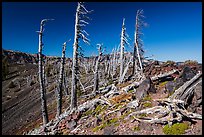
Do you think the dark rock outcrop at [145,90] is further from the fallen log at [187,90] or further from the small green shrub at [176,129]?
the small green shrub at [176,129]

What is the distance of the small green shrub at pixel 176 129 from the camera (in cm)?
1045

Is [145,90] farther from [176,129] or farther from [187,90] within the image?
[176,129]

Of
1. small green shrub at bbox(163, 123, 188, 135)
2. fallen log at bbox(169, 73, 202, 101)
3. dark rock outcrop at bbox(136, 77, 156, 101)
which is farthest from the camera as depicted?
dark rock outcrop at bbox(136, 77, 156, 101)

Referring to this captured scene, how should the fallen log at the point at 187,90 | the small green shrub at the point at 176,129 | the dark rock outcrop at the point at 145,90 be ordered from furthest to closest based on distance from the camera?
the dark rock outcrop at the point at 145,90 → the fallen log at the point at 187,90 → the small green shrub at the point at 176,129

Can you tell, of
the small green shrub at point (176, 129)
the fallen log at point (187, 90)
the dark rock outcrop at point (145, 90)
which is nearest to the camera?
the small green shrub at point (176, 129)

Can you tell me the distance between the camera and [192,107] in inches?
458

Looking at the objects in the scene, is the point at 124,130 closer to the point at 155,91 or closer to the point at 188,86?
the point at 188,86

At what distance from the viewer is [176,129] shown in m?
10.6

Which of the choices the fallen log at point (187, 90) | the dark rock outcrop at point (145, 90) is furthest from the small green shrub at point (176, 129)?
the dark rock outcrop at point (145, 90)

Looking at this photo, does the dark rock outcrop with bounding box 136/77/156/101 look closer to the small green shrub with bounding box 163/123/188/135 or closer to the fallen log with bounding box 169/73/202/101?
the fallen log with bounding box 169/73/202/101

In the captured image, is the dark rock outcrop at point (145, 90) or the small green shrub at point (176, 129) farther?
the dark rock outcrop at point (145, 90)

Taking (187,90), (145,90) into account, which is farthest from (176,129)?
(145,90)

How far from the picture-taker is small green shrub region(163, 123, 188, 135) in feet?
34.3

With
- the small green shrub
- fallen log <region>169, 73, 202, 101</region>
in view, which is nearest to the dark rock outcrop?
fallen log <region>169, 73, 202, 101</region>
